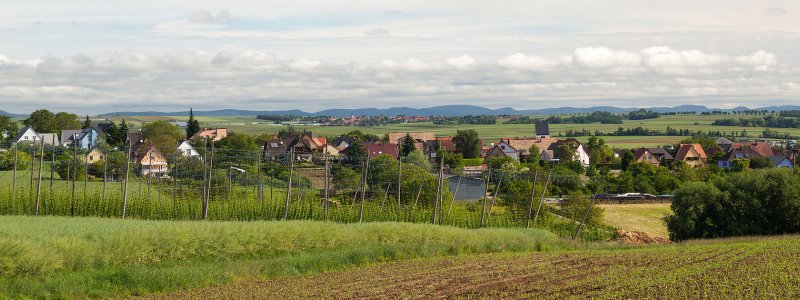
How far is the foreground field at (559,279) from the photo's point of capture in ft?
67.2

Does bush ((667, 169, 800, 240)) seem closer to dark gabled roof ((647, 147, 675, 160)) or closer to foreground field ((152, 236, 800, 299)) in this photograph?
foreground field ((152, 236, 800, 299))

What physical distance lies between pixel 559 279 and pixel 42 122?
11232 cm

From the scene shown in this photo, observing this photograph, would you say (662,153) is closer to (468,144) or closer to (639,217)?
(468,144)

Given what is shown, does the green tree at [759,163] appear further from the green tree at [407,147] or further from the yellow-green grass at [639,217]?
the green tree at [407,147]

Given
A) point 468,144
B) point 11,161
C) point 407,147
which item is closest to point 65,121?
point 407,147

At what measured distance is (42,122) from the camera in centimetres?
12069

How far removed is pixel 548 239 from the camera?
36562mm

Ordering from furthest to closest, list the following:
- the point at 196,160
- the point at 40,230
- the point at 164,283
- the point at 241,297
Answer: the point at 196,160 < the point at 40,230 < the point at 164,283 < the point at 241,297

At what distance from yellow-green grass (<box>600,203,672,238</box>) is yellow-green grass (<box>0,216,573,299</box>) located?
23.2m

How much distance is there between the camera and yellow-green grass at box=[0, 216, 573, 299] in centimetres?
2125

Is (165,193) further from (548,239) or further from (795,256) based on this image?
(795,256)

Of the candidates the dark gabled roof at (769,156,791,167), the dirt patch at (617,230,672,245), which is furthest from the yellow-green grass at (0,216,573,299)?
the dark gabled roof at (769,156,791,167)

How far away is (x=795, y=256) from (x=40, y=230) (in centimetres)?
2292

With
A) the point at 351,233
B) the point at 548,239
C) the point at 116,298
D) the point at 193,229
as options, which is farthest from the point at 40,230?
the point at 548,239
